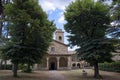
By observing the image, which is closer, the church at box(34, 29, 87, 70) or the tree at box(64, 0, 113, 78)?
the tree at box(64, 0, 113, 78)

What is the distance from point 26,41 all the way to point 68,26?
709 cm

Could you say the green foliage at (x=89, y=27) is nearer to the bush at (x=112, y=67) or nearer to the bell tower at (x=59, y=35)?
the bush at (x=112, y=67)

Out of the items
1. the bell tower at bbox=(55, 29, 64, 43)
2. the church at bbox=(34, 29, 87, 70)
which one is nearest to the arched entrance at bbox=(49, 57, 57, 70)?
the church at bbox=(34, 29, 87, 70)

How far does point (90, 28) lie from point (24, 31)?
880cm

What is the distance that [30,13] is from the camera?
26766mm

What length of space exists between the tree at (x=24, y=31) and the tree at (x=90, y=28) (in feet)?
15.6

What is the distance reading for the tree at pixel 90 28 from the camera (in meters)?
27.5

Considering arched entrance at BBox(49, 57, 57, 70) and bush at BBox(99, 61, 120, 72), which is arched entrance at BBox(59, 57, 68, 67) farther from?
bush at BBox(99, 61, 120, 72)

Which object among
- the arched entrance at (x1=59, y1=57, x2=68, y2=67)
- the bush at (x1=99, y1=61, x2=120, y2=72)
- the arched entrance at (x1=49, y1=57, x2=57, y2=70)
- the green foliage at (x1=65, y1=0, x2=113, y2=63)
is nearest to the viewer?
the green foliage at (x1=65, y1=0, x2=113, y2=63)

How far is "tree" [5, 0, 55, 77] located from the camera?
25.4 meters

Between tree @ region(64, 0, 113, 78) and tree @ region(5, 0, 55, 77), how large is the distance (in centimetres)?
477

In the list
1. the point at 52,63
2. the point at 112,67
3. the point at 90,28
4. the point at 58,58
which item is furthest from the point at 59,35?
the point at 90,28

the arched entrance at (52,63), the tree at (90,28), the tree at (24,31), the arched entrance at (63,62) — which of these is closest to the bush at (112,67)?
the tree at (90,28)

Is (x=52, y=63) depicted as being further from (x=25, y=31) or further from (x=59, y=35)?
(x=25, y=31)
